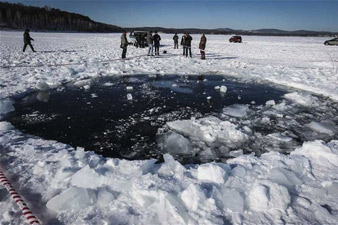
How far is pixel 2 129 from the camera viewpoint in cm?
503

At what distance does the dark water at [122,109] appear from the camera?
16.0 feet

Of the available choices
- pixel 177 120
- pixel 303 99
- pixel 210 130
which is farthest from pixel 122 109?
pixel 303 99

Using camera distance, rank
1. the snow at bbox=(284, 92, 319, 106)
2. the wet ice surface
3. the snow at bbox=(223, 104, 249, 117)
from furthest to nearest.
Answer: the snow at bbox=(284, 92, 319, 106) < the snow at bbox=(223, 104, 249, 117) < the wet ice surface

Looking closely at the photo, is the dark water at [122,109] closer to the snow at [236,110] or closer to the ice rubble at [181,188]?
the snow at [236,110]

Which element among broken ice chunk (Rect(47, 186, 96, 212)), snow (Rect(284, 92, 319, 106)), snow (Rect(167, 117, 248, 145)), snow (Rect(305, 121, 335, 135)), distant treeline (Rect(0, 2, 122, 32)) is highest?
distant treeline (Rect(0, 2, 122, 32))

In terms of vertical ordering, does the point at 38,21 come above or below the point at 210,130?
above

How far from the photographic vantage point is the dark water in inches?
191

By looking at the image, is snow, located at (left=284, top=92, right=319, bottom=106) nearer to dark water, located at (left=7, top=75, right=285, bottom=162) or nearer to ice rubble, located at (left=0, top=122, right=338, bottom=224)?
dark water, located at (left=7, top=75, right=285, bottom=162)

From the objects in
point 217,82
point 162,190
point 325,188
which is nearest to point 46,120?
point 162,190

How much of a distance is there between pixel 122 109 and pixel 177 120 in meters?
1.62

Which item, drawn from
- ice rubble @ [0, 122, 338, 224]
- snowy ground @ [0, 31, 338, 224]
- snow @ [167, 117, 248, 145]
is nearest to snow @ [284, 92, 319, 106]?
snowy ground @ [0, 31, 338, 224]

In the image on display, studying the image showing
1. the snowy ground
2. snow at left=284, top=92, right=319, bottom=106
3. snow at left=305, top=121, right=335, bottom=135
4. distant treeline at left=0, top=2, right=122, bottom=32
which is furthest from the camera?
distant treeline at left=0, top=2, right=122, bottom=32

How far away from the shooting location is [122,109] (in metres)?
6.70

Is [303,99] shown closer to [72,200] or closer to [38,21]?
[72,200]
